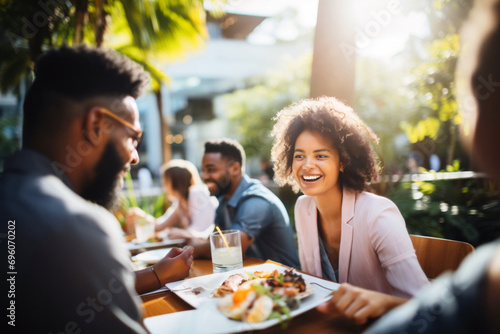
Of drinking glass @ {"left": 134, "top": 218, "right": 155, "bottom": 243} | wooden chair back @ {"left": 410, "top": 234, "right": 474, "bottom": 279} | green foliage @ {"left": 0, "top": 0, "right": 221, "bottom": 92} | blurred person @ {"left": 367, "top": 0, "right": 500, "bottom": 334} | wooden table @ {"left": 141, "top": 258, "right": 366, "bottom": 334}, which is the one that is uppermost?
green foliage @ {"left": 0, "top": 0, "right": 221, "bottom": 92}

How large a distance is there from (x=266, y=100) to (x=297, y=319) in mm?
15791

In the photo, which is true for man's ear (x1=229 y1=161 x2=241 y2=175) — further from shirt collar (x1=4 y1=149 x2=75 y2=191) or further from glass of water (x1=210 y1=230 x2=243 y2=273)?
shirt collar (x1=4 y1=149 x2=75 y2=191)

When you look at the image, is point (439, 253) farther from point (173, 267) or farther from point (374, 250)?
point (173, 267)

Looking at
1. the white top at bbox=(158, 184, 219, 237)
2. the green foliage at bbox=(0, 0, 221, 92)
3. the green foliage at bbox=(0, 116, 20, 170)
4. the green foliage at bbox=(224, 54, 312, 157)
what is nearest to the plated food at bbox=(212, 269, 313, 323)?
the white top at bbox=(158, 184, 219, 237)

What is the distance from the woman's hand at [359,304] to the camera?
1.24 meters

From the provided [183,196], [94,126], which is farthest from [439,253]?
[183,196]

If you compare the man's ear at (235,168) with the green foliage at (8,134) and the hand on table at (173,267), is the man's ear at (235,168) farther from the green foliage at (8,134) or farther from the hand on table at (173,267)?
the green foliage at (8,134)

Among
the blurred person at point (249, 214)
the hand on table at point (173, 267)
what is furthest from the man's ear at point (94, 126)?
the blurred person at point (249, 214)

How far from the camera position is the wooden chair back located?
6.09 feet

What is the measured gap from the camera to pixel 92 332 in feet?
2.90

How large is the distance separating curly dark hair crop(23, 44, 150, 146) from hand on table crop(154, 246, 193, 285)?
3.30 ft

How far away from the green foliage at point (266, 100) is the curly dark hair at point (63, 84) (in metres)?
13.2

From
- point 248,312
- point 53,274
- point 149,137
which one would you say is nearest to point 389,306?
point 248,312

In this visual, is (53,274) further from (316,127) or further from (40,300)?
(316,127)
